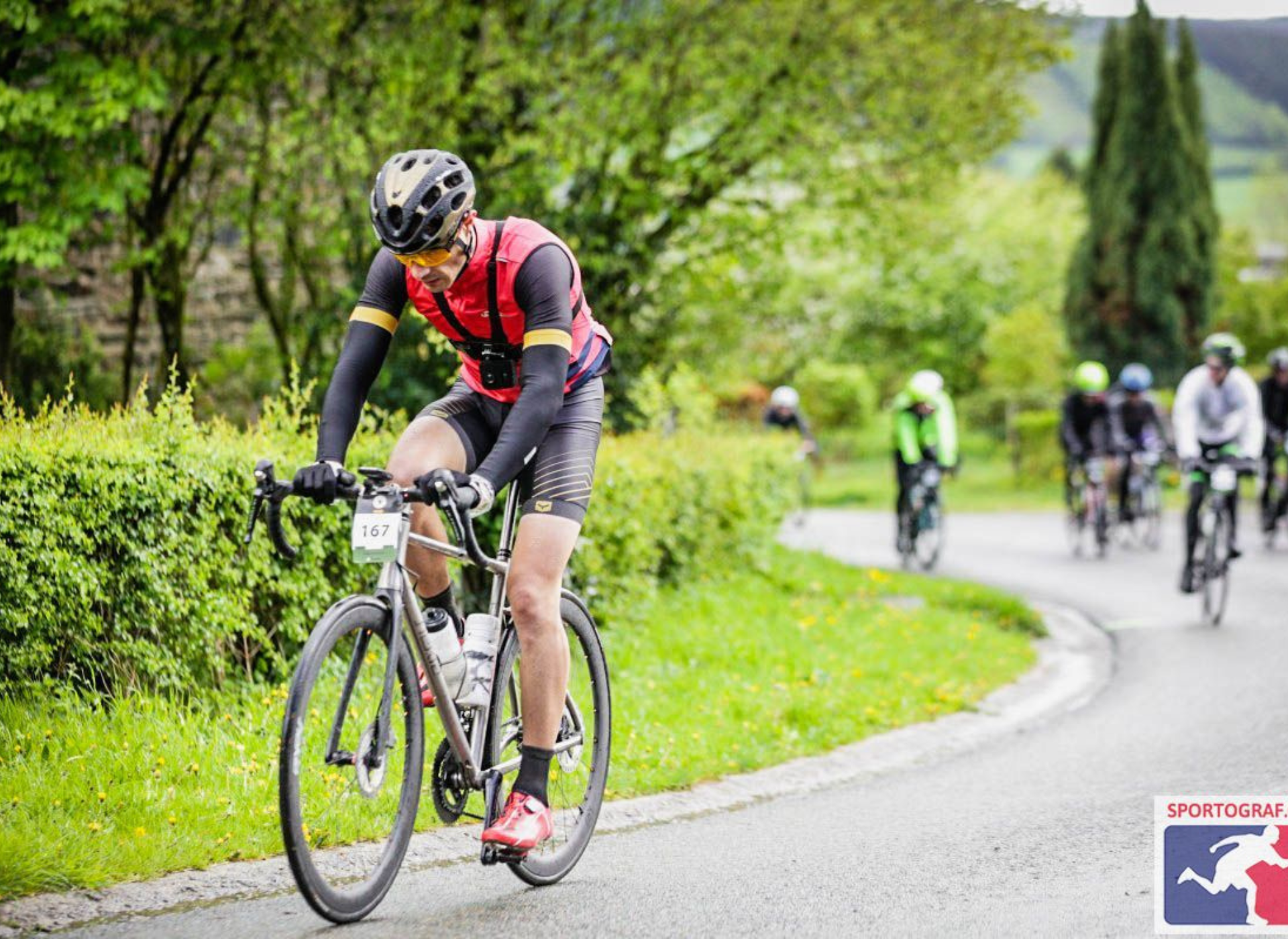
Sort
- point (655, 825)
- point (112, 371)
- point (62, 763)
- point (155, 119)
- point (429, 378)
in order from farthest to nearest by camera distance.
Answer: point (112, 371)
point (155, 119)
point (429, 378)
point (655, 825)
point (62, 763)

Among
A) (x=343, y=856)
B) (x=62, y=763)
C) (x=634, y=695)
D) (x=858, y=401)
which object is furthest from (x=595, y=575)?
(x=858, y=401)

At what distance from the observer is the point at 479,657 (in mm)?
4582

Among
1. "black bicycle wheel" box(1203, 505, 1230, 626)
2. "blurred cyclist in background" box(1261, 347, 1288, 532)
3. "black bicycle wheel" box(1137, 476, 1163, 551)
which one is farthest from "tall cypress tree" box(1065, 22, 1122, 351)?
"black bicycle wheel" box(1203, 505, 1230, 626)

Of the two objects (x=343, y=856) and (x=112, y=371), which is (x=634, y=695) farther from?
(x=112, y=371)

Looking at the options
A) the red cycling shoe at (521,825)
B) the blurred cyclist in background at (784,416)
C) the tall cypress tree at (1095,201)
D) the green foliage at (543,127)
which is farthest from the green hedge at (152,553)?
the tall cypress tree at (1095,201)

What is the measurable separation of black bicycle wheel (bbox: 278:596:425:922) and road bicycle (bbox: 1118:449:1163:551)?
14.4 meters

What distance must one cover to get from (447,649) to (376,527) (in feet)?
1.87

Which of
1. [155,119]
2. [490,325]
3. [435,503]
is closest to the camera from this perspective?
[435,503]

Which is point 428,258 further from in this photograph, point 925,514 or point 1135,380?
point 1135,380

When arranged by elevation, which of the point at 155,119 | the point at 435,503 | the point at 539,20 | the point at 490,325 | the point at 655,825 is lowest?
the point at 655,825

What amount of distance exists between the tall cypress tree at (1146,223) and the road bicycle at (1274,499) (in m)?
18.6

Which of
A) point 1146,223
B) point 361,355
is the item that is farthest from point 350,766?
point 1146,223

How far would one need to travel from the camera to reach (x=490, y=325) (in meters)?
4.61

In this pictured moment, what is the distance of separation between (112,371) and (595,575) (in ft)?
24.8
